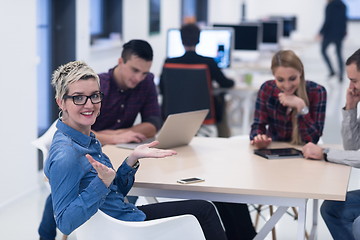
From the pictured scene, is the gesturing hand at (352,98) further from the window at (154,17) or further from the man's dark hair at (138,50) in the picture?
the window at (154,17)

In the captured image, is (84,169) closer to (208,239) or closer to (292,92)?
(208,239)

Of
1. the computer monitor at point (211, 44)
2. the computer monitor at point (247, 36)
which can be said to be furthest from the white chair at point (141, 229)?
the computer monitor at point (247, 36)

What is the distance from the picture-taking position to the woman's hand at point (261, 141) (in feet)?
11.0

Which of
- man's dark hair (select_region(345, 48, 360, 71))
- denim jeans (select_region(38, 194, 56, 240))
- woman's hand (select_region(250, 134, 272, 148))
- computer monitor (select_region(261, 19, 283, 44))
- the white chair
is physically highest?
man's dark hair (select_region(345, 48, 360, 71))

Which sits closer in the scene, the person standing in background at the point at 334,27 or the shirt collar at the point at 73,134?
the shirt collar at the point at 73,134

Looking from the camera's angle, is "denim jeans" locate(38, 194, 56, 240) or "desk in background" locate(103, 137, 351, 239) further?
"denim jeans" locate(38, 194, 56, 240)

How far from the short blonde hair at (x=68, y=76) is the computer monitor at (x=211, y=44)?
424 cm

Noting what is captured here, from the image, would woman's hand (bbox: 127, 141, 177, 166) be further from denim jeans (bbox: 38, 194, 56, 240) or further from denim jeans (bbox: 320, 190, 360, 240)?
denim jeans (bbox: 38, 194, 56, 240)

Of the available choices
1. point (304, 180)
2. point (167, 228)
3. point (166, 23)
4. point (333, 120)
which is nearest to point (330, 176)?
point (304, 180)

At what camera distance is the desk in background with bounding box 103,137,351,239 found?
Result: 101 inches

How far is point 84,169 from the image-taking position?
2.23m

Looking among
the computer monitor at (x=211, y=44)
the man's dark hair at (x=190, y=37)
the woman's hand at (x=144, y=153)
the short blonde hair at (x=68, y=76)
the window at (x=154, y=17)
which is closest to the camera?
the short blonde hair at (x=68, y=76)

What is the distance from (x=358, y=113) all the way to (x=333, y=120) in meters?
4.64

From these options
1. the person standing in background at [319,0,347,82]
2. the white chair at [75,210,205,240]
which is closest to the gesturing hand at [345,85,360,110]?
the white chair at [75,210,205,240]
